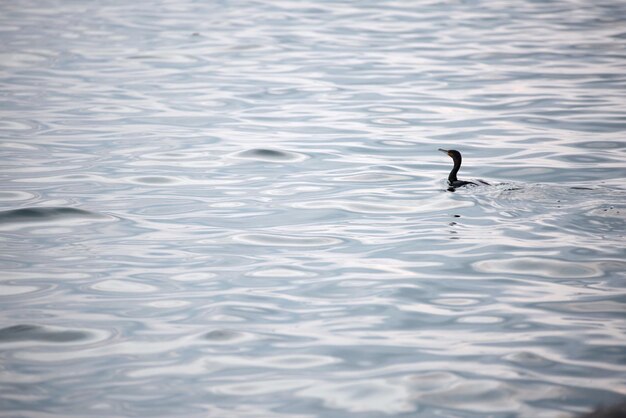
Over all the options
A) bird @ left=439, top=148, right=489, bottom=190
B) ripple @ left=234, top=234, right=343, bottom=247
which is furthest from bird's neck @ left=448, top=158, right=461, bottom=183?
ripple @ left=234, top=234, right=343, bottom=247

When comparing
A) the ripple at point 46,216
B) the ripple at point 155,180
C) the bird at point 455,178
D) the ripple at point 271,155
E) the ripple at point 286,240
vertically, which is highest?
the bird at point 455,178

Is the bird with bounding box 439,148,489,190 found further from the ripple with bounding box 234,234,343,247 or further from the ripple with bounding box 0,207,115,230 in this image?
the ripple with bounding box 0,207,115,230

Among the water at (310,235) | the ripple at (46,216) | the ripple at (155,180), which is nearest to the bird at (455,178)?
the water at (310,235)

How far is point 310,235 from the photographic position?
11086 millimetres

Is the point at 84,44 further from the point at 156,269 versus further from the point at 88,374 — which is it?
the point at 88,374

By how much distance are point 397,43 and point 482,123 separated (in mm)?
9430

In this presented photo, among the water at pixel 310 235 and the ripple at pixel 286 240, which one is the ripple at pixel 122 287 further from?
the ripple at pixel 286 240

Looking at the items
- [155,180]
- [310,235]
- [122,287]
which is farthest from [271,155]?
[122,287]

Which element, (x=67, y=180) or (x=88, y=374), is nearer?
(x=88, y=374)

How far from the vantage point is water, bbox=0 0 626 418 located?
736 cm

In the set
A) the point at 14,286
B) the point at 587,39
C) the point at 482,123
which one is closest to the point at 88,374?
the point at 14,286

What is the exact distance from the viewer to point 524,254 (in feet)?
33.3

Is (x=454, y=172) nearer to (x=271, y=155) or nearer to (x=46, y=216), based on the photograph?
(x=271, y=155)

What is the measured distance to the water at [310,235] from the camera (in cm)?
736
